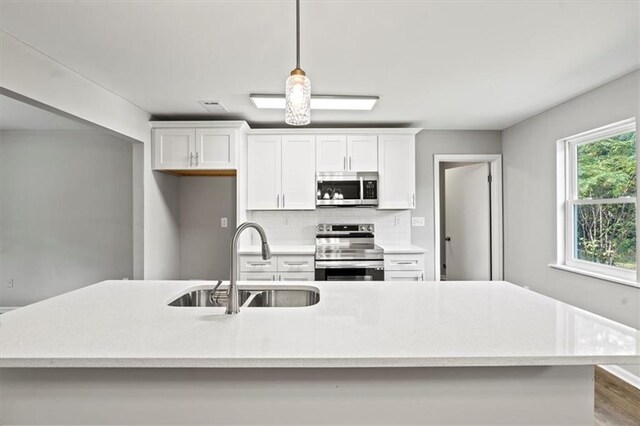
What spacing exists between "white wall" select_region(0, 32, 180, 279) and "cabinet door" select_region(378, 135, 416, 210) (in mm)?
2586

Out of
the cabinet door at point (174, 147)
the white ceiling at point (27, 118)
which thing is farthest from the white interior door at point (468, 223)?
the white ceiling at point (27, 118)

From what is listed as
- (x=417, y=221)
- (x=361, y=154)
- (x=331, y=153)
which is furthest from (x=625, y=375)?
(x=331, y=153)

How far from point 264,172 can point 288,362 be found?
317 cm

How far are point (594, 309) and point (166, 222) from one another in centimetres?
444

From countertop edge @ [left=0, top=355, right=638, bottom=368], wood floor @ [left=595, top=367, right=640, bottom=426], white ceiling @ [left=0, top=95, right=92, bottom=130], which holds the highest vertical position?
white ceiling @ [left=0, top=95, right=92, bottom=130]

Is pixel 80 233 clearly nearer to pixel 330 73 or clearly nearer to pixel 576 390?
pixel 330 73

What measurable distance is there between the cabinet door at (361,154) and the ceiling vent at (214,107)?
4.82 ft

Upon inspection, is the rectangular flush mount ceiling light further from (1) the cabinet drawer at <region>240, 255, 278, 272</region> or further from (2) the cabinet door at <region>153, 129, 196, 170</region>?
(1) the cabinet drawer at <region>240, 255, 278, 272</region>

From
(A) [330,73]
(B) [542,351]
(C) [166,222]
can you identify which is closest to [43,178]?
(C) [166,222]

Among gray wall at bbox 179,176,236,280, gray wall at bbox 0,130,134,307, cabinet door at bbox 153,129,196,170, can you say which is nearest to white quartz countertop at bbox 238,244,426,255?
gray wall at bbox 179,176,236,280

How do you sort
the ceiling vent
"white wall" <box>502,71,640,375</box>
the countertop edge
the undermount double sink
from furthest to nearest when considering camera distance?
the ceiling vent → "white wall" <box>502,71,640,375</box> → the undermount double sink → the countertop edge

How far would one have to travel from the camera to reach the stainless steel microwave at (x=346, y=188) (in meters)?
3.96

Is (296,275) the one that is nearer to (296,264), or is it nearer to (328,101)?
(296,264)

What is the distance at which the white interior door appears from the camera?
4.48 meters
